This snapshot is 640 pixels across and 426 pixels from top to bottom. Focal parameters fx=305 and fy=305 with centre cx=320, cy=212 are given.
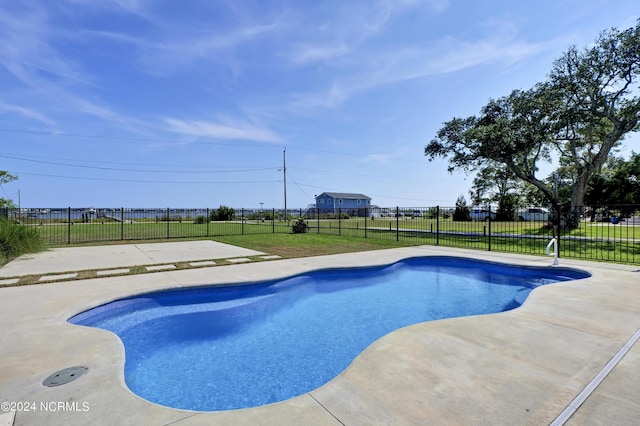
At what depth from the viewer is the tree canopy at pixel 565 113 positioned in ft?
46.5

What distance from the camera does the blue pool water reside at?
9.63 ft

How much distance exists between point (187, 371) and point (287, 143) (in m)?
29.8

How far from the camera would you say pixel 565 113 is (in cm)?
1497

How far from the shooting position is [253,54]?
1198cm

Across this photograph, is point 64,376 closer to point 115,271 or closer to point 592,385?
point 592,385

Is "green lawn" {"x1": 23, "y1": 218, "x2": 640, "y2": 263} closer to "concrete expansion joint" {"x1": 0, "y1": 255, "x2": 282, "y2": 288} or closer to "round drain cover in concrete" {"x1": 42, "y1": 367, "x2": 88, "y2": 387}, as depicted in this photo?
"concrete expansion joint" {"x1": 0, "y1": 255, "x2": 282, "y2": 288}

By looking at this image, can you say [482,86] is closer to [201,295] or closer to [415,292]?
[415,292]

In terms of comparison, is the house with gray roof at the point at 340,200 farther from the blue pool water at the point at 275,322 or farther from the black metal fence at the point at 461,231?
the blue pool water at the point at 275,322

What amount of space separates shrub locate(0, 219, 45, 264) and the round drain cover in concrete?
713 centimetres

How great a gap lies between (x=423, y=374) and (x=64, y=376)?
274 cm

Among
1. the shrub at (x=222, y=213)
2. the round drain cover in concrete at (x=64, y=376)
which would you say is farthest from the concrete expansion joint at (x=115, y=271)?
the shrub at (x=222, y=213)

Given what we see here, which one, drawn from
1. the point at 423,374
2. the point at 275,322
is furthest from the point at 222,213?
the point at 423,374

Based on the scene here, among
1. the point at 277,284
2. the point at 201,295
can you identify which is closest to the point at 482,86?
the point at 277,284

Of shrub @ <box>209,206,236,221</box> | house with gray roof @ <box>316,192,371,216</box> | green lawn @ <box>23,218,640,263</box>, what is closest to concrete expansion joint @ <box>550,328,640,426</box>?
green lawn @ <box>23,218,640,263</box>
